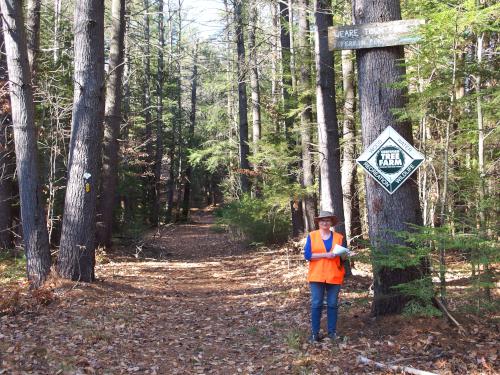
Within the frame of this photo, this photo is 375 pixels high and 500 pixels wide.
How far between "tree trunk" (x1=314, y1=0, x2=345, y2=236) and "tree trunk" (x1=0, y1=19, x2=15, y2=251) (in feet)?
24.7

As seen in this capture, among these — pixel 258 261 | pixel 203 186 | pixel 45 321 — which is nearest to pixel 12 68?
pixel 45 321

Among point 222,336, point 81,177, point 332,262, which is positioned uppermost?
point 81,177

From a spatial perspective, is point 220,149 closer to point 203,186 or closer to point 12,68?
point 12,68

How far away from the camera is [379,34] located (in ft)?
20.1

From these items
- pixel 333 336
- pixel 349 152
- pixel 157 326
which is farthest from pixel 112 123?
pixel 333 336

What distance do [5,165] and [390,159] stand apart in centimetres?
1048

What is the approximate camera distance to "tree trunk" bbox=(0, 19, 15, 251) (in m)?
12.1

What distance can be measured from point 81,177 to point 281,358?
5.43 metres

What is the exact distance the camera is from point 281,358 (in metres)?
5.92

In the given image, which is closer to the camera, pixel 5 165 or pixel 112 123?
pixel 5 165

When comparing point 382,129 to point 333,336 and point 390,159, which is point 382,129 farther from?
point 333,336

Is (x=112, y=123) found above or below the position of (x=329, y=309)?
above

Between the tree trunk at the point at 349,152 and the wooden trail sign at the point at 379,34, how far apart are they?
567 cm

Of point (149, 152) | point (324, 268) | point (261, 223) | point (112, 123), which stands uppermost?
point (149, 152)
